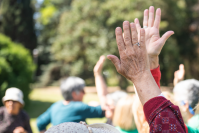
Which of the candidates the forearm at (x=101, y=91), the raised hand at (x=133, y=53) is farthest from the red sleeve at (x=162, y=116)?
the forearm at (x=101, y=91)

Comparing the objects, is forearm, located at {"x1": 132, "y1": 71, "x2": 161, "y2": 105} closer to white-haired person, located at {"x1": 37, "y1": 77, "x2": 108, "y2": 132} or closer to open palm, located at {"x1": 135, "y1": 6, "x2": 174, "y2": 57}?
open palm, located at {"x1": 135, "y1": 6, "x2": 174, "y2": 57}

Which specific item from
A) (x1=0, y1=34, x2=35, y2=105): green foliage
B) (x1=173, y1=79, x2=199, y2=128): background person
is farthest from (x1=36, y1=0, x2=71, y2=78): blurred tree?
(x1=173, y1=79, x2=199, y2=128): background person

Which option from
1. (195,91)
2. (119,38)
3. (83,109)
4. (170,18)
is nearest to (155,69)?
(119,38)

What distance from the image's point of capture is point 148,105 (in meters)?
0.97

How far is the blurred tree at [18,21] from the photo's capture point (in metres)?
18.1

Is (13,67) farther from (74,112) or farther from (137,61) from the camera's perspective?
(137,61)

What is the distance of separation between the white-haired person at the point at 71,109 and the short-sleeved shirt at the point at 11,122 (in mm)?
552

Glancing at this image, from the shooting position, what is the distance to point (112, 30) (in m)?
15.4

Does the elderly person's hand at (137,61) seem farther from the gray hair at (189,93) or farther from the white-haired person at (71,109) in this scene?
the white-haired person at (71,109)

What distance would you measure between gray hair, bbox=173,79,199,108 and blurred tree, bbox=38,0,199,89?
1242cm

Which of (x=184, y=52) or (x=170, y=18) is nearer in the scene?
(x=170, y=18)

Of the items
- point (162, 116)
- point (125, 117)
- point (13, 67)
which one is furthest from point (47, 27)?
point (162, 116)

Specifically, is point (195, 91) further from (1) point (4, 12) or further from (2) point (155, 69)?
(1) point (4, 12)

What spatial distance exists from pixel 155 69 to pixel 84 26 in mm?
14753
